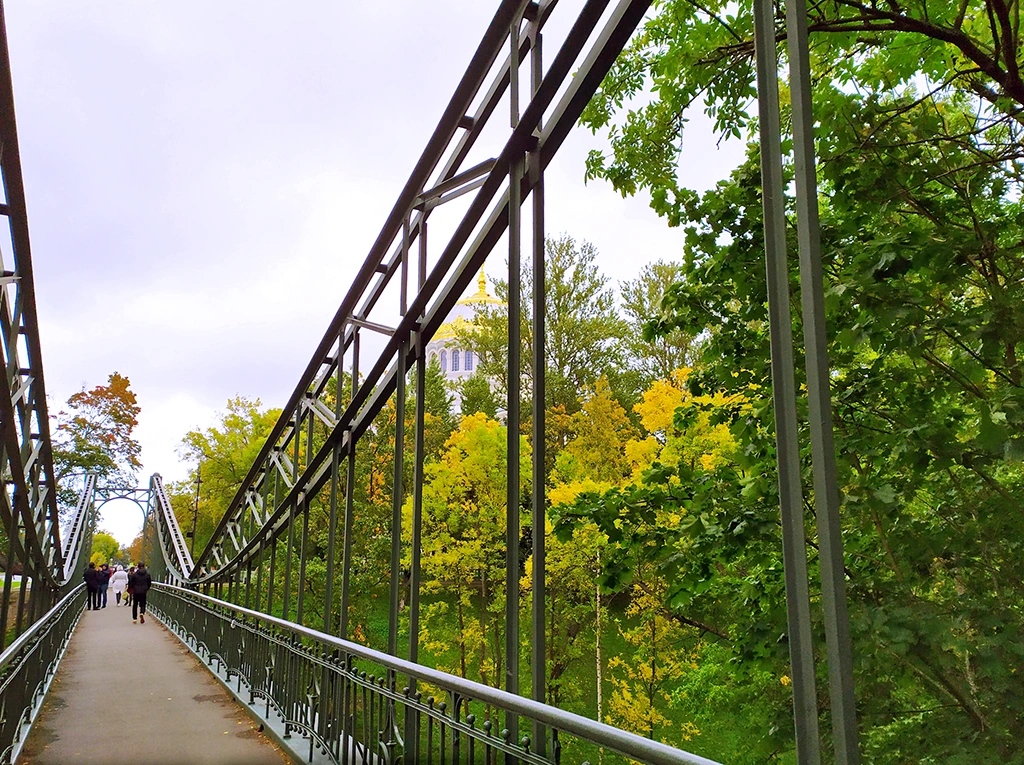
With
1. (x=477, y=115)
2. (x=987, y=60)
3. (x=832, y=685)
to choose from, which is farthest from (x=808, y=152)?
(x=477, y=115)

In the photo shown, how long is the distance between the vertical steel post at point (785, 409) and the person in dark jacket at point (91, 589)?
24.5 metres

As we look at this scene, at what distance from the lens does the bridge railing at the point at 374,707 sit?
2.25 metres

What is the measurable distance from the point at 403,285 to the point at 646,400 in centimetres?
858

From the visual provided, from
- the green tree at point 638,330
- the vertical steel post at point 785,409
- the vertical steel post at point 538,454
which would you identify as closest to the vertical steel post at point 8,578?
the vertical steel post at point 538,454

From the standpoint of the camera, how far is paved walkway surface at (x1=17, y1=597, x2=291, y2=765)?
5.09m

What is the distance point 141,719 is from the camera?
622 centimetres

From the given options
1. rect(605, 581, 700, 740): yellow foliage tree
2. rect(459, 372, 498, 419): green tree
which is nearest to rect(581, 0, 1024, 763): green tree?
rect(605, 581, 700, 740): yellow foliage tree

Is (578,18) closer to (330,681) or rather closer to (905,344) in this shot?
(905,344)

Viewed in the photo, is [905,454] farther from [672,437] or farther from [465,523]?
[465,523]

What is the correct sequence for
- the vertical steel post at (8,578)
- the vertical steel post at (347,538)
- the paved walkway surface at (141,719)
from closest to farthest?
the paved walkway surface at (141,719) < the vertical steel post at (8,578) < the vertical steel post at (347,538)

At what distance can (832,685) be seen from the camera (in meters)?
1.65

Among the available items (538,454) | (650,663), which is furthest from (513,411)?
(650,663)

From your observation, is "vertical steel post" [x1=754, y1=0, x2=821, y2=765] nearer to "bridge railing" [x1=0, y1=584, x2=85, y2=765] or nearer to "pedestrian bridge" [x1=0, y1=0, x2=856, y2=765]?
"pedestrian bridge" [x1=0, y1=0, x2=856, y2=765]

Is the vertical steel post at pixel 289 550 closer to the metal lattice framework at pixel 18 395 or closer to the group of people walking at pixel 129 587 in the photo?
the metal lattice framework at pixel 18 395
